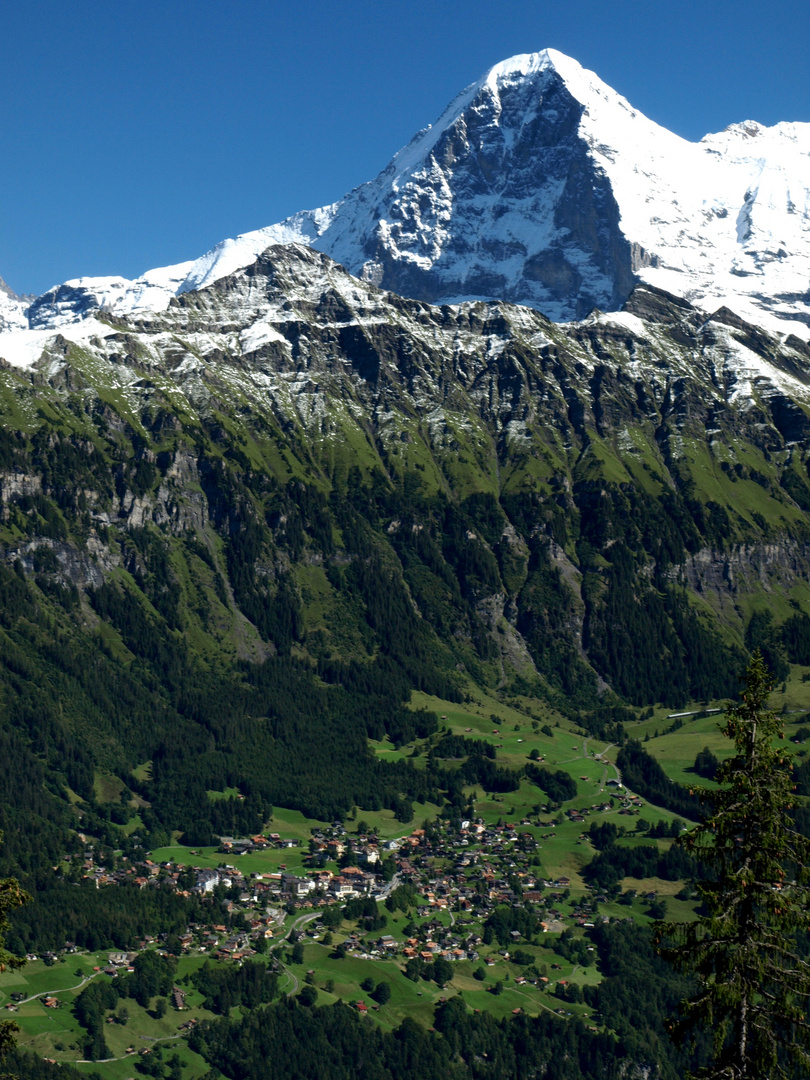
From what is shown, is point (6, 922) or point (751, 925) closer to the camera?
point (751, 925)

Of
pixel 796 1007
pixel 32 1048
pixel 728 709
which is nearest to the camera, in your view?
A: pixel 796 1007

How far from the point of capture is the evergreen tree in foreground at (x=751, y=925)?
44.3m

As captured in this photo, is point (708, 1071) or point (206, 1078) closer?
point (708, 1071)

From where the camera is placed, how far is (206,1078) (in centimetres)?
19688

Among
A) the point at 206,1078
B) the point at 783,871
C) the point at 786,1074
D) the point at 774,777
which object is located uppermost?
the point at 774,777

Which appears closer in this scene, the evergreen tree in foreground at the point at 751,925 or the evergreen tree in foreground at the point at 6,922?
the evergreen tree in foreground at the point at 751,925

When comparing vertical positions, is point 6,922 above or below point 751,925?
below

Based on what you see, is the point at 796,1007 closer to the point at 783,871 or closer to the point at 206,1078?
the point at 783,871

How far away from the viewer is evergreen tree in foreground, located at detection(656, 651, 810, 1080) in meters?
44.3

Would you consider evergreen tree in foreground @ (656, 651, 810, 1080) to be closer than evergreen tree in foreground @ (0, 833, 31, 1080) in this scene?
Yes

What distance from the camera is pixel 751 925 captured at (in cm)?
4525

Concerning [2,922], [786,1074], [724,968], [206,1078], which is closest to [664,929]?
[724,968]

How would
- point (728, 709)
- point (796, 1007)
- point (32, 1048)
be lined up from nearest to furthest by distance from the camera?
point (796, 1007)
point (728, 709)
point (32, 1048)

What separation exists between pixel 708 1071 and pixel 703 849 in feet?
27.0
